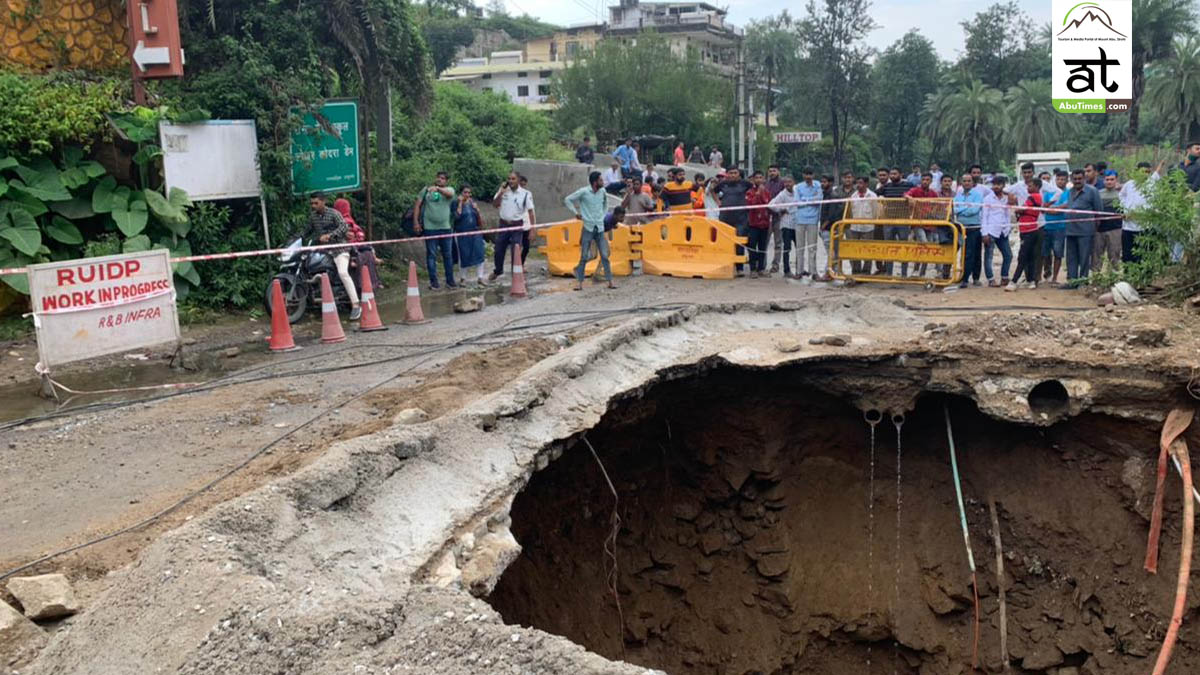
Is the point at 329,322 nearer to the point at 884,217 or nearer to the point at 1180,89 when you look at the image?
the point at 884,217

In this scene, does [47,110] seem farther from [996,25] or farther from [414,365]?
[996,25]

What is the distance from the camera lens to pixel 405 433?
5.91 metres

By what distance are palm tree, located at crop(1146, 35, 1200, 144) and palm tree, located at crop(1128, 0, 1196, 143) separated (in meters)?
0.98

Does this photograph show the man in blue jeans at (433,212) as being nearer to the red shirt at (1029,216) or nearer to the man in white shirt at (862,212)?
the man in white shirt at (862,212)

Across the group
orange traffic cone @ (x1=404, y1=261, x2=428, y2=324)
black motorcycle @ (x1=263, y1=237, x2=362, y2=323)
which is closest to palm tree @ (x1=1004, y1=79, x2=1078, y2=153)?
orange traffic cone @ (x1=404, y1=261, x2=428, y2=324)

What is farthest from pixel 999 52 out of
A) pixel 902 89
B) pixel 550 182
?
pixel 550 182

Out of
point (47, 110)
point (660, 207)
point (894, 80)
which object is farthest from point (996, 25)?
point (47, 110)

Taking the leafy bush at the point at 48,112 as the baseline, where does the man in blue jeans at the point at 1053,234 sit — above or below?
below

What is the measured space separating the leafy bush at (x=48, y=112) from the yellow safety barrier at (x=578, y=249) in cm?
661

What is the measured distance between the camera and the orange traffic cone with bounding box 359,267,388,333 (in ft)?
37.1

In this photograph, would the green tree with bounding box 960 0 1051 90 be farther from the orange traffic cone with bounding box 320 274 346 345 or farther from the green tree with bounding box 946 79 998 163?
the orange traffic cone with bounding box 320 274 346 345

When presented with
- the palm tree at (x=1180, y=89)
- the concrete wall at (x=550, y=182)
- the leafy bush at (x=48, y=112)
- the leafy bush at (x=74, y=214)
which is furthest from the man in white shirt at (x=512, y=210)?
the palm tree at (x=1180, y=89)

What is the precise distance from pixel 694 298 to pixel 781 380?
3.29 m

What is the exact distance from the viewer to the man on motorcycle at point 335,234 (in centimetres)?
1176
